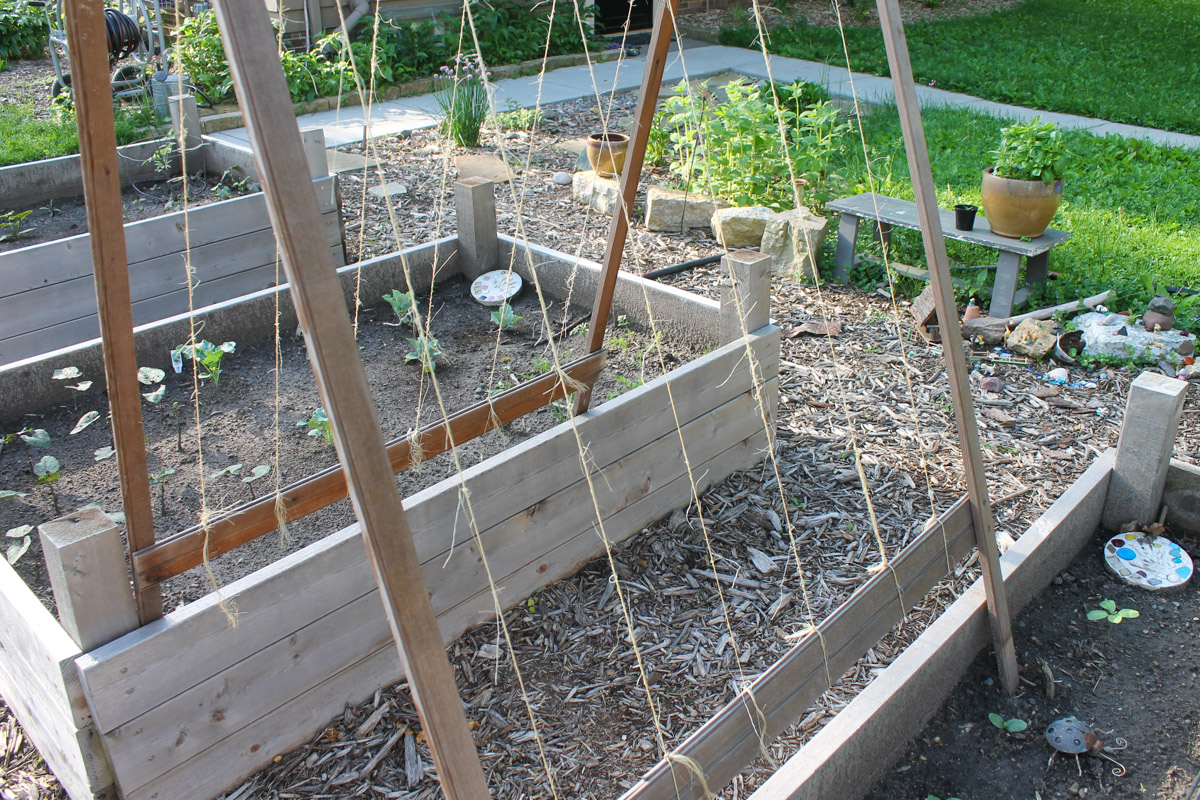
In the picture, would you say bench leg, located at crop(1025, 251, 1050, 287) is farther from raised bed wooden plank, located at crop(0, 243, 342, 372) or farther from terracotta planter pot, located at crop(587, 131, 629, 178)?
raised bed wooden plank, located at crop(0, 243, 342, 372)

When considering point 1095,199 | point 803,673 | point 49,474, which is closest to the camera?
point 803,673

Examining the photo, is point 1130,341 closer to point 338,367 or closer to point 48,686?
point 338,367

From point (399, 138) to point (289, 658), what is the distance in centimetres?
520

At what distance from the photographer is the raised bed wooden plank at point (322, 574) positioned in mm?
1609

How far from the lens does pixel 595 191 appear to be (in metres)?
4.95

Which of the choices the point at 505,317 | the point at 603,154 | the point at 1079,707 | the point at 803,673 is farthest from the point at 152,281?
the point at 1079,707

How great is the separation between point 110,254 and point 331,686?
3.35 feet

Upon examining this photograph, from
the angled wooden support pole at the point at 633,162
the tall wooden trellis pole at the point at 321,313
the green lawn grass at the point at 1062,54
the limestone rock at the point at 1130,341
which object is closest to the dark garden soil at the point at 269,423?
the angled wooden support pole at the point at 633,162

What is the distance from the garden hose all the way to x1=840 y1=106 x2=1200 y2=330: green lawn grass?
16.7 feet

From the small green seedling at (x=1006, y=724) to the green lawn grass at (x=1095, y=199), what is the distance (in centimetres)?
243

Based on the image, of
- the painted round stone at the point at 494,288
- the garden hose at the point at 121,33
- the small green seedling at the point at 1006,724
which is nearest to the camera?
the small green seedling at the point at 1006,724

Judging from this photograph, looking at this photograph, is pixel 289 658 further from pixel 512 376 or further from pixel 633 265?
pixel 633 265

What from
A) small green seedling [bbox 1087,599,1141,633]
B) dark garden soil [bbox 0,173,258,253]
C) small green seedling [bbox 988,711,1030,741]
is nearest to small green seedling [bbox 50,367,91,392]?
dark garden soil [bbox 0,173,258,253]

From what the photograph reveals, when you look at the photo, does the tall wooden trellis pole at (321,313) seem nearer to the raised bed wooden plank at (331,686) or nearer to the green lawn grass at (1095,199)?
the raised bed wooden plank at (331,686)
